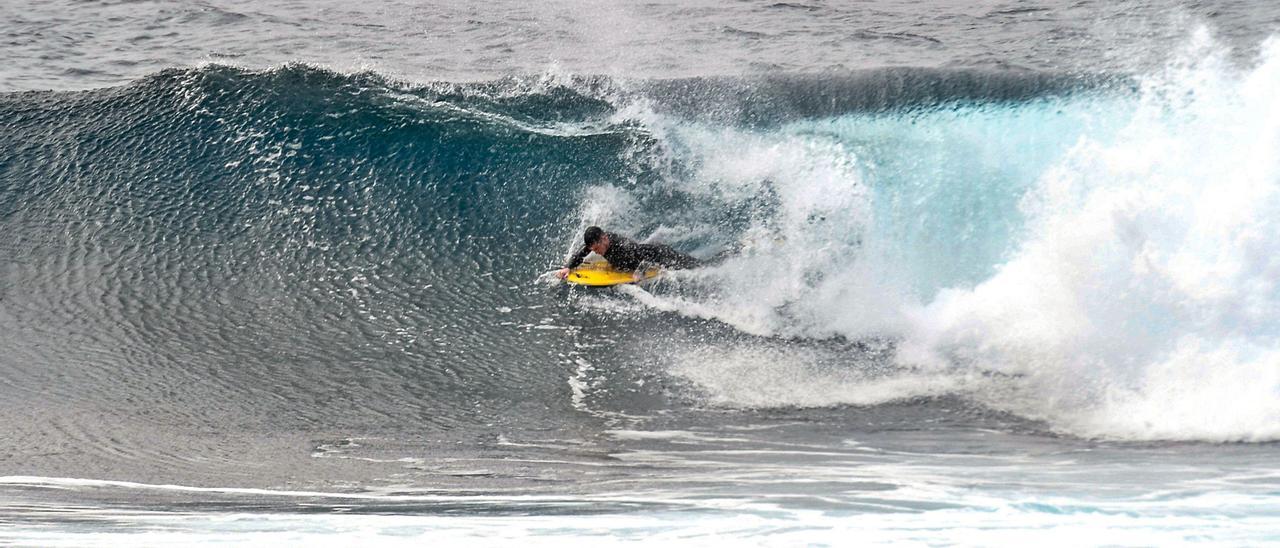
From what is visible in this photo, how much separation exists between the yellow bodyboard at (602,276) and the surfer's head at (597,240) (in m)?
0.17

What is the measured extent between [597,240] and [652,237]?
104 centimetres

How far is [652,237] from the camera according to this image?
11172 millimetres

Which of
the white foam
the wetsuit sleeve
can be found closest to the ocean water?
the white foam

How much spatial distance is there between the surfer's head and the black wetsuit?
3 centimetres

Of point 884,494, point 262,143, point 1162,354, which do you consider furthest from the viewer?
point 262,143

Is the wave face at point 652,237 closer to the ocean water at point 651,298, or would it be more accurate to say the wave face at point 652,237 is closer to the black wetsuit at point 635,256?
the ocean water at point 651,298

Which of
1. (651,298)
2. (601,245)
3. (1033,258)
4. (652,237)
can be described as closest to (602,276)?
(601,245)

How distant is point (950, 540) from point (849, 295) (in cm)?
417

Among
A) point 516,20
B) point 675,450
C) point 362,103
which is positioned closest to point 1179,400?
point 675,450

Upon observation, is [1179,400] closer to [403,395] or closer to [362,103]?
[403,395]

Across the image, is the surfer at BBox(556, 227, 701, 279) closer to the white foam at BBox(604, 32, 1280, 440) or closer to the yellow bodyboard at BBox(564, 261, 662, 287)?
the yellow bodyboard at BBox(564, 261, 662, 287)

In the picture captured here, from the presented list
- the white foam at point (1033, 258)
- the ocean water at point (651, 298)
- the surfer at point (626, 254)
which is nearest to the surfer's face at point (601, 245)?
the surfer at point (626, 254)

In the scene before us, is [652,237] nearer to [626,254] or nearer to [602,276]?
[626,254]

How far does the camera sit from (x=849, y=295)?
990 cm
